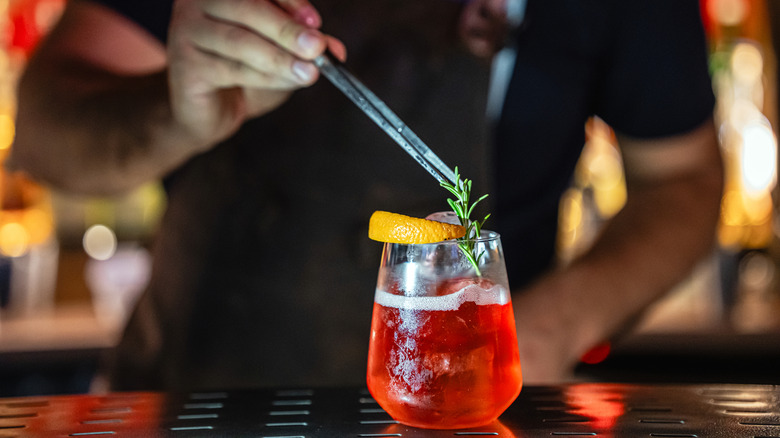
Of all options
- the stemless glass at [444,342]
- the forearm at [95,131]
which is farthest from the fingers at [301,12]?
the stemless glass at [444,342]

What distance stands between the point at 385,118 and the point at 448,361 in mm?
311

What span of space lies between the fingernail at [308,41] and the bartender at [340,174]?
427 mm

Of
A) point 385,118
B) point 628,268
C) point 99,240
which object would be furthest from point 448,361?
point 99,240

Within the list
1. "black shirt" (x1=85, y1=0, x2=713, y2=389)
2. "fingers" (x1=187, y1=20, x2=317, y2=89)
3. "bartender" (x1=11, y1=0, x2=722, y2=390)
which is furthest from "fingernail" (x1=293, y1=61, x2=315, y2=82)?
"black shirt" (x1=85, y1=0, x2=713, y2=389)

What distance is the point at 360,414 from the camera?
0.83m

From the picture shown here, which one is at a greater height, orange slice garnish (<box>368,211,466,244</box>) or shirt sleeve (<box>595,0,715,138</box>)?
shirt sleeve (<box>595,0,715,138</box>)

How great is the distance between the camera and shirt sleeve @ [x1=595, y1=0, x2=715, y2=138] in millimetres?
1673

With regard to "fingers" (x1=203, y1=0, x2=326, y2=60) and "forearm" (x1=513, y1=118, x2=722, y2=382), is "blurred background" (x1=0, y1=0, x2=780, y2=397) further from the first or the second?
"fingers" (x1=203, y1=0, x2=326, y2=60)

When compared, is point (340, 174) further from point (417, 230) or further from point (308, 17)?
point (417, 230)

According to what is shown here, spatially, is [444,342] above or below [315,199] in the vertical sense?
below

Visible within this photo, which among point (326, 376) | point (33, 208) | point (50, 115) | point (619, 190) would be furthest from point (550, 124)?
point (33, 208)

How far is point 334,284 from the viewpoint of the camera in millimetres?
1491

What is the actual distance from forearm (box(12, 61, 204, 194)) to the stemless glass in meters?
0.59

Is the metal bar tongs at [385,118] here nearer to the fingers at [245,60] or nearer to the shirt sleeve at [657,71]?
the fingers at [245,60]
